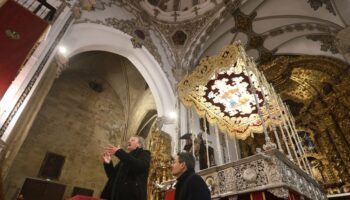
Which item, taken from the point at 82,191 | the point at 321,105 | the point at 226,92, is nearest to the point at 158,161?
the point at 226,92

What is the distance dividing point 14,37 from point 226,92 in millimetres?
4527

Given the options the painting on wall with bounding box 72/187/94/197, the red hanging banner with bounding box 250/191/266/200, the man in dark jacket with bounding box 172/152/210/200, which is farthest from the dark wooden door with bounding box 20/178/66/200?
the red hanging banner with bounding box 250/191/266/200

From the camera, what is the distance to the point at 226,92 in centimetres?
553

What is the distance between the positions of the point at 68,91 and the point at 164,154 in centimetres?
649

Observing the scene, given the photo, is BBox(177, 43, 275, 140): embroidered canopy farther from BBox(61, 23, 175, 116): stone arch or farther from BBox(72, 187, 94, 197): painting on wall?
BBox(72, 187, 94, 197): painting on wall

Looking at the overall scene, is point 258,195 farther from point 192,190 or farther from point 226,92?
point 226,92

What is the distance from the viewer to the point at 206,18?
7922mm

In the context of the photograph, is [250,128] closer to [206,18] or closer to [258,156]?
[258,156]

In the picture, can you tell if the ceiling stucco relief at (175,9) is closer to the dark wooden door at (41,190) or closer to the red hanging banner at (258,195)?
the red hanging banner at (258,195)

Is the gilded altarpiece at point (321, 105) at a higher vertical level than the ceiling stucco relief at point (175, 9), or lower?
lower

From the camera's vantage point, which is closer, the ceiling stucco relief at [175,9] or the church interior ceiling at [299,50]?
the church interior ceiling at [299,50]

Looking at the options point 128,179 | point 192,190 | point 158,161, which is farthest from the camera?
point 158,161

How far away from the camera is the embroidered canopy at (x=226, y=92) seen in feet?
15.0

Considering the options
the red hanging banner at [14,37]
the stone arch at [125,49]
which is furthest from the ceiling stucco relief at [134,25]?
the red hanging banner at [14,37]
